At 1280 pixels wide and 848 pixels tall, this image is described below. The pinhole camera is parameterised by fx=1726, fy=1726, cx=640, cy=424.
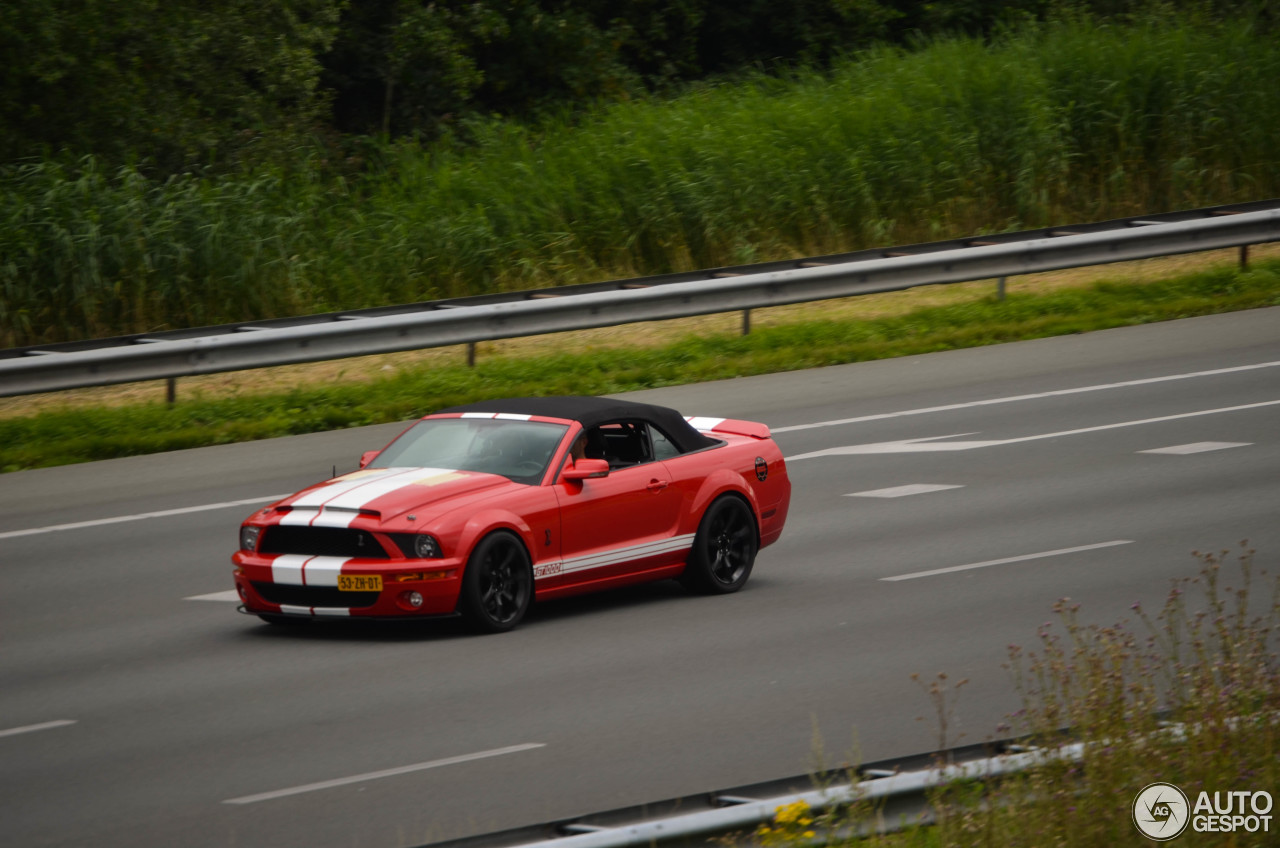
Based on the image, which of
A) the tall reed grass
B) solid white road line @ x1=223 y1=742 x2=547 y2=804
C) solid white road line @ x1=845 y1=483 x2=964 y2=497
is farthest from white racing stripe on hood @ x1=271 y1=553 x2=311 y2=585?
the tall reed grass

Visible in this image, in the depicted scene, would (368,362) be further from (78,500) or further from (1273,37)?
(1273,37)

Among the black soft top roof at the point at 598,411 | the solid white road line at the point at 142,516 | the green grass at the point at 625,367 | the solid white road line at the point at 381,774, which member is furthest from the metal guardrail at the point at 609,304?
the solid white road line at the point at 381,774

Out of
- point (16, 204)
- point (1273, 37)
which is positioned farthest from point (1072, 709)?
point (1273, 37)

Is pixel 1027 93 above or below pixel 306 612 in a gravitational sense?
above

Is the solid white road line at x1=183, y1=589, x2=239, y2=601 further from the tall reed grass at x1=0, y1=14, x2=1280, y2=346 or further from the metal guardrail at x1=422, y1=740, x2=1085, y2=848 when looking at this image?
the tall reed grass at x1=0, y1=14, x2=1280, y2=346

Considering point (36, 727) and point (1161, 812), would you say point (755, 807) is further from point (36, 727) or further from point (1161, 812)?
point (36, 727)

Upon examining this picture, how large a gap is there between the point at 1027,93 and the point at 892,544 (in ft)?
55.2

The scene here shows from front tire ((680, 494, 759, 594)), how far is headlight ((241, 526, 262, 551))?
2.87 meters

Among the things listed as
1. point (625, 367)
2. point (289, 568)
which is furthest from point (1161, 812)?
point (625, 367)

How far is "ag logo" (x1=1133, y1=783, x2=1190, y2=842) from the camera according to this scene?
5.87 meters

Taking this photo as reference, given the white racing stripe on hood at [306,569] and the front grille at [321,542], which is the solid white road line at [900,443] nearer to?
the front grille at [321,542]

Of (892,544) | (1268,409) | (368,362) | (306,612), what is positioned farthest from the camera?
(368,362)

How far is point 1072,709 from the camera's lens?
661 cm

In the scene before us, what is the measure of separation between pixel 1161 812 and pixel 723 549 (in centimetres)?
580
